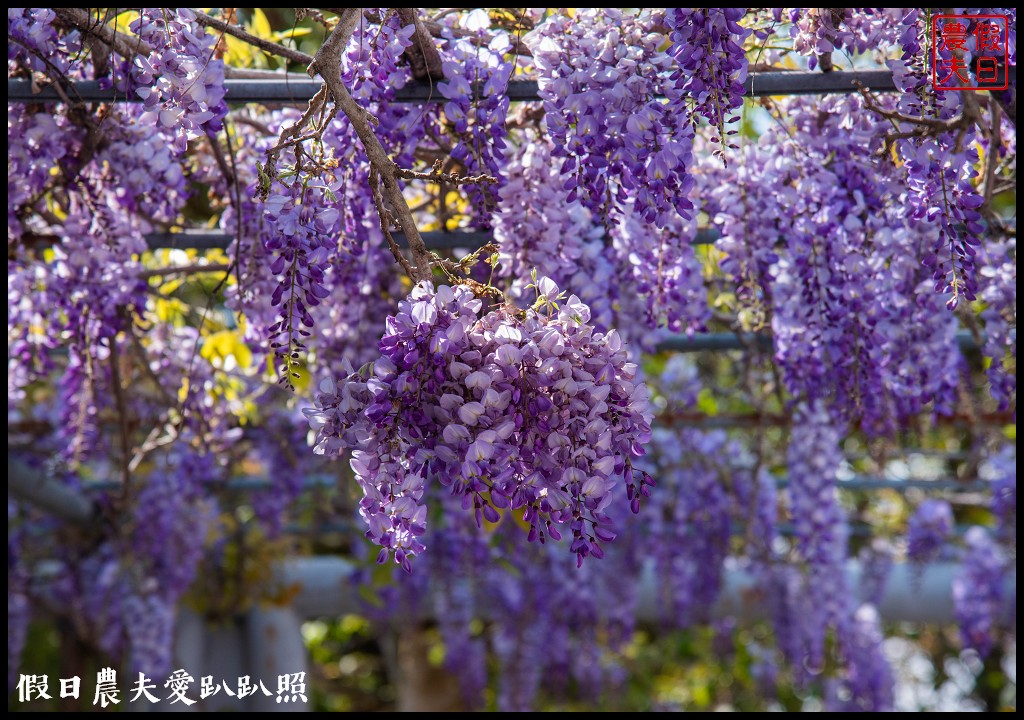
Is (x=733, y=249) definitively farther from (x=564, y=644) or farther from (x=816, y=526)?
(x=564, y=644)

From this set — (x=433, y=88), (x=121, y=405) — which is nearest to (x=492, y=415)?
(x=433, y=88)

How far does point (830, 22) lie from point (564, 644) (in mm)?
5356

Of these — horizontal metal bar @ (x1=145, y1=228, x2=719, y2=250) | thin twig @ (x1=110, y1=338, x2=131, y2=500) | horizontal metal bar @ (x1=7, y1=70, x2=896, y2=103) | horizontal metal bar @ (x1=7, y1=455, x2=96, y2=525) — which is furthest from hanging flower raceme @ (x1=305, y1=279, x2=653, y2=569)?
horizontal metal bar @ (x1=7, y1=455, x2=96, y2=525)

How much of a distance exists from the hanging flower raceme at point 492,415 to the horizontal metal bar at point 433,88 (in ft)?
3.25

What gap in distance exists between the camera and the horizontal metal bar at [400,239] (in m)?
3.15

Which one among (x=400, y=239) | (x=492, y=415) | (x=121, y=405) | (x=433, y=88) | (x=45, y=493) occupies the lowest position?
(x=492, y=415)

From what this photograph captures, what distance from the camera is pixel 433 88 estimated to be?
2598 millimetres

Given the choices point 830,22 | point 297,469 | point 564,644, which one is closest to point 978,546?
point 564,644

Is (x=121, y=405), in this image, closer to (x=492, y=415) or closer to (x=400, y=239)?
(x=400, y=239)

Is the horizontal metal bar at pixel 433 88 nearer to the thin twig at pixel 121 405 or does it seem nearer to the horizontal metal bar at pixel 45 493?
the thin twig at pixel 121 405

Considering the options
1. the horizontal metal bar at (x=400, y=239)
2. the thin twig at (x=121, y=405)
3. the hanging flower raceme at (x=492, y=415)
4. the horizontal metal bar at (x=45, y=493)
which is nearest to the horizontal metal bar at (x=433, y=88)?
the horizontal metal bar at (x=400, y=239)

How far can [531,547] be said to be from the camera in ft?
18.5

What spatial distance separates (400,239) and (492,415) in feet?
5.63

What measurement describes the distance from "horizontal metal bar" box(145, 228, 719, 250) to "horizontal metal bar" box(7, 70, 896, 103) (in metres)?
0.59
